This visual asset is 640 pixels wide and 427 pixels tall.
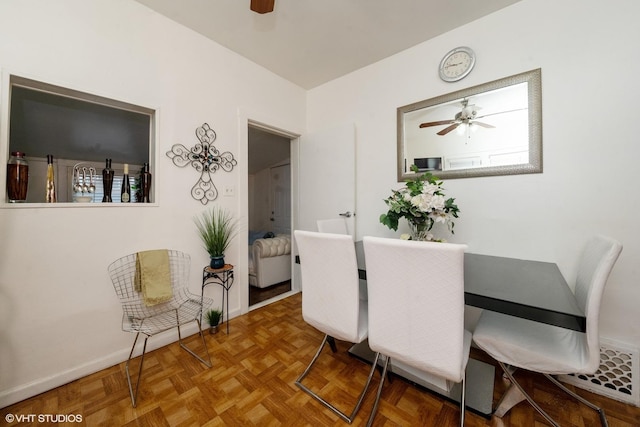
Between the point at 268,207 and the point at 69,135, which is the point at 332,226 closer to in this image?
the point at 69,135

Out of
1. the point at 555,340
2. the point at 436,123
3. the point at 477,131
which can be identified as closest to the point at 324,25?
the point at 436,123

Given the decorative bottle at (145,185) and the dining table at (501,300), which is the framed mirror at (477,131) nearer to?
the dining table at (501,300)

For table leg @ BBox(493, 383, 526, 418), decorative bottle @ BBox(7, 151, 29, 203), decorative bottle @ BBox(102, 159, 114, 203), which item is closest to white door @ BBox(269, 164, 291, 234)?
decorative bottle @ BBox(102, 159, 114, 203)

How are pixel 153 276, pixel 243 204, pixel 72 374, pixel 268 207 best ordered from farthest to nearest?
1. pixel 268 207
2. pixel 243 204
3. pixel 153 276
4. pixel 72 374

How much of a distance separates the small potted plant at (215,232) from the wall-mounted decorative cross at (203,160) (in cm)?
14

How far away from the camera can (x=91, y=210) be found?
1646 millimetres

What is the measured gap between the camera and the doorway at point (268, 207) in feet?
10.7

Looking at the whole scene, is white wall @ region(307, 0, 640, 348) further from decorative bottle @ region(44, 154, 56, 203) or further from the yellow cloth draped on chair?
decorative bottle @ region(44, 154, 56, 203)

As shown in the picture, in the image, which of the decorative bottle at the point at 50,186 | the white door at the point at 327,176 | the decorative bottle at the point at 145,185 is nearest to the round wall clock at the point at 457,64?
the white door at the point at 327,176

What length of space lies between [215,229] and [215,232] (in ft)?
0.12

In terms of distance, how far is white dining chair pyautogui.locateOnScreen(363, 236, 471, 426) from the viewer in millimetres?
970

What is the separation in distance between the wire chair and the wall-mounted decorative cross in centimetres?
57

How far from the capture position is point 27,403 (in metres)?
1.39

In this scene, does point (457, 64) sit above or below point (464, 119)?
above
